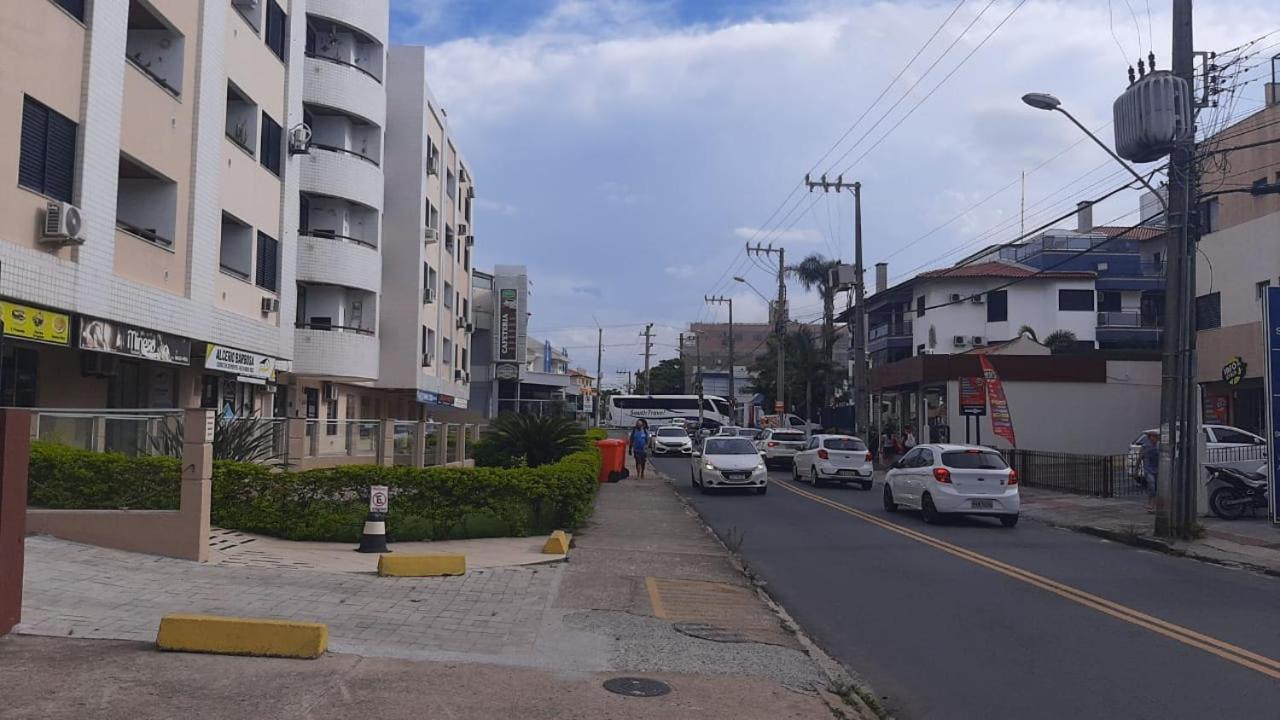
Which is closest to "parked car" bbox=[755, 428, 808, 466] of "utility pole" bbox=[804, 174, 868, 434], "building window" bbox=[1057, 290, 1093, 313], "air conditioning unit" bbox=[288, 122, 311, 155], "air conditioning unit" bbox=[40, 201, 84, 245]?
"utility pole" bbox=[804, 174, 868, 434]

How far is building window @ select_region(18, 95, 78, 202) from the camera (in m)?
15.0

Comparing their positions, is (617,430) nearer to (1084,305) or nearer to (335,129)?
(1084,305)

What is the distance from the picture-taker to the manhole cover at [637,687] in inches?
273

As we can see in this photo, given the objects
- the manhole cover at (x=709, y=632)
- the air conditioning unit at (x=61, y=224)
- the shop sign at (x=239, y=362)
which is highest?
the air conditioning unit at (x=61, y=224)

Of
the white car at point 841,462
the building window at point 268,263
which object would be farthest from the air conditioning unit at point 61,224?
the white car at point 841,462

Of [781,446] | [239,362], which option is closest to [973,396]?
[781,446]

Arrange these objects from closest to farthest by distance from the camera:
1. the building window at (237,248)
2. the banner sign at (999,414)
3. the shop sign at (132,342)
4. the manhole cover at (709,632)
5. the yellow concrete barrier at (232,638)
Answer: the yellow concrete barrier at (232,638)
the manhole cover at (709,632)
the shop sign at (132,342)
the building window at (237,248)
the banner sign at (999,414)

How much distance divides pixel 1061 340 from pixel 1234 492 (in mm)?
36393

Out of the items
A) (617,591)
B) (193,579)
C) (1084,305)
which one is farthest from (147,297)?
(1084,305)

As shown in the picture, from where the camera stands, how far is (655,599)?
425 inches

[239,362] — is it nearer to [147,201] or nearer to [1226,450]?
[147,201]

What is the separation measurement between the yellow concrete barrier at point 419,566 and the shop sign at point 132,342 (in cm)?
844

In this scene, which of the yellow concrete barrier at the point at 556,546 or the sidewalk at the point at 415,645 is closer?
the sidewalk at the point at 415,645

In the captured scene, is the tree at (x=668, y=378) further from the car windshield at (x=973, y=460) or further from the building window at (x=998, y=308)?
the car windshield at (x=973, y=460)
